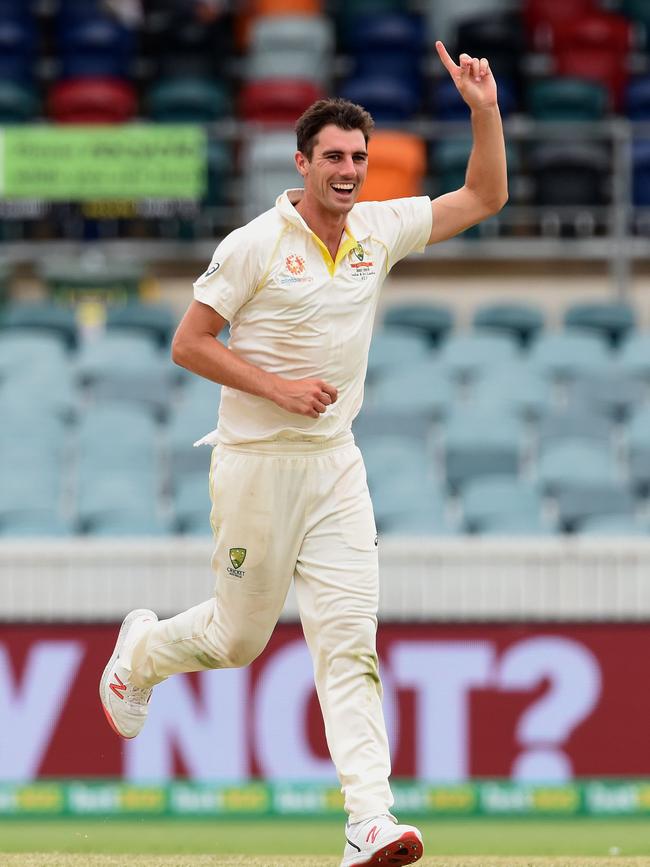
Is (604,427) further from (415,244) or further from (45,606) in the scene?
(415,244)

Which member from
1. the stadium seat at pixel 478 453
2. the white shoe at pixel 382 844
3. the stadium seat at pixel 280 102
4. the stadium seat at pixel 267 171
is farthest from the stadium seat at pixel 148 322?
the white shoe at pixel 382 844

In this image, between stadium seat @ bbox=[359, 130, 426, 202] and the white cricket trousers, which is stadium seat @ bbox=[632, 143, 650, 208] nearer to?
stadium seat @ bbox=[359, 130, 426, 202]

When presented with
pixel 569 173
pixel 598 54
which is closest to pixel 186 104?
pixel 569 173

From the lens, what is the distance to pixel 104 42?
1416 centimetres

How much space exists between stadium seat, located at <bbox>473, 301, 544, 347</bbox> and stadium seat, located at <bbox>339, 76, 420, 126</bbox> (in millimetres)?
1821

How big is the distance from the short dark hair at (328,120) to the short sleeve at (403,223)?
0.33m

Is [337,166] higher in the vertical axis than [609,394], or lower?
higher

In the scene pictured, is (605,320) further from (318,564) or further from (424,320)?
(318,564)

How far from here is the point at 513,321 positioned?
11.6m

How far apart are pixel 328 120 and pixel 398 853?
6.52ft

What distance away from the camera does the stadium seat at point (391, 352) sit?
1079 centimetres

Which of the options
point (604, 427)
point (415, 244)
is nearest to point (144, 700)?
point (415, 244)

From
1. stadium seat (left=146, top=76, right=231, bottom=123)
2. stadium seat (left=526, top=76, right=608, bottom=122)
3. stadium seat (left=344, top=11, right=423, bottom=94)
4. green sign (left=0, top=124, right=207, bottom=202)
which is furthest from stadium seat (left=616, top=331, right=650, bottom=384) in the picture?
stadium seat (left=146, top=76, right=231, bottom=123)

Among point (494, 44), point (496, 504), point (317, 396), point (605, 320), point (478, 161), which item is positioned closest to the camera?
point (317, 396)
